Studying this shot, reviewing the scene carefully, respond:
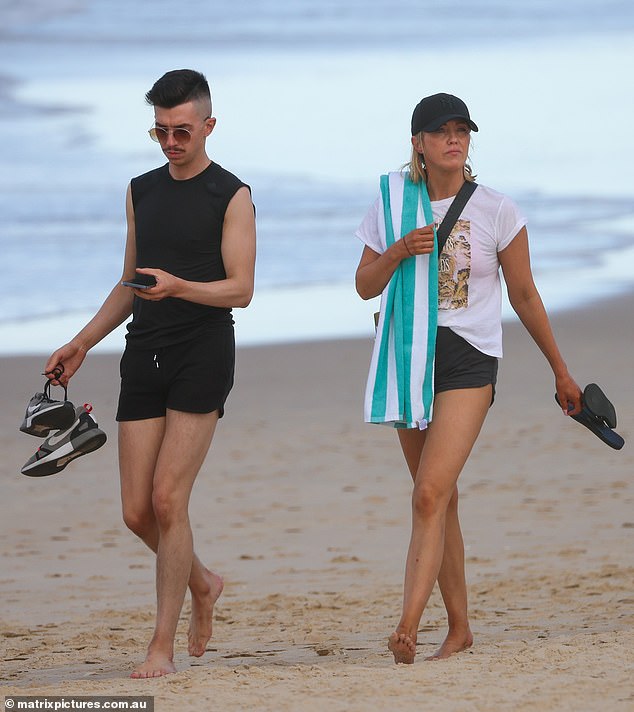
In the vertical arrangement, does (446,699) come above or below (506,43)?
below

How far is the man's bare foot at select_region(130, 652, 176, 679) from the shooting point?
4.85m

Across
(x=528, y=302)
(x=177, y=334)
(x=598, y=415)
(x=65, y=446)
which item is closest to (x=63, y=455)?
(x=65, y=446)

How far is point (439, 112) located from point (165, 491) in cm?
168

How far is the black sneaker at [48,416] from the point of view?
5.14m

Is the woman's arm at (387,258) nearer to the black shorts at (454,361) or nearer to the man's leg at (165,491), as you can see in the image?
the black shorts at (454,361)

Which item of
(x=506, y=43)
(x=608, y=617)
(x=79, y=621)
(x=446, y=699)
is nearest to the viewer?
(x=446, y=699)

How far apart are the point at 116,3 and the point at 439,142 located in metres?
50.9

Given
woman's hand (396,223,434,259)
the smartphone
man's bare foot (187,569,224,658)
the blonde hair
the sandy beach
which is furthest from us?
man's bare foot (187,569,224,658)

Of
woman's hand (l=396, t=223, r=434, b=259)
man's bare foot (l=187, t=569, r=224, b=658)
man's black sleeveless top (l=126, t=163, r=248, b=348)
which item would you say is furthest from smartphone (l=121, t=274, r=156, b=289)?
man's bare foot (l=187, t=569, r=224, b=658)

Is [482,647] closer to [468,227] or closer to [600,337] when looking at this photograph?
[468,227]

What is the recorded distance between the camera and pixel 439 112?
16.3ft

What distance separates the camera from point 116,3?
53500mm

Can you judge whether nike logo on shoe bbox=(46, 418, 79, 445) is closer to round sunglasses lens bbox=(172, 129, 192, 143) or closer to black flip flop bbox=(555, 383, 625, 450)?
round sunglasses lens bbox=(172, 129, 192, 143)

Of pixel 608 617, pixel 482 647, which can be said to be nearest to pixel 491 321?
pixel 482 647
